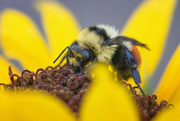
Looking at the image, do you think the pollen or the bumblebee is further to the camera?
the bumblebee

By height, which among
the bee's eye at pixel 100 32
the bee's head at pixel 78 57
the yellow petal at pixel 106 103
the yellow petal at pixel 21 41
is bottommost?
the yellow petal at pixel 106 103

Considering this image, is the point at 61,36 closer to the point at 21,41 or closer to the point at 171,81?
the point at 21,41

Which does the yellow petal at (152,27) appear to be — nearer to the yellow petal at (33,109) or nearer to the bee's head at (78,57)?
the bee's head at (78,57)

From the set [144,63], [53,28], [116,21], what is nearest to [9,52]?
[53,28]

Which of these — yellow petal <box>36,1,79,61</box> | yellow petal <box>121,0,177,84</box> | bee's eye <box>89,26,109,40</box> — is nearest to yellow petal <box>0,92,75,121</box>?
bee's eye <box>89,26,109,40</box>

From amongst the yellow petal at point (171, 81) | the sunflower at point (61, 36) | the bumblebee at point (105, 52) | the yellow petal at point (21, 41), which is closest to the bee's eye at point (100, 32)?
the bumblebee at point (105, 52)

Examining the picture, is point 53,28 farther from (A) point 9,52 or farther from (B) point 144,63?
(B) point 144,63

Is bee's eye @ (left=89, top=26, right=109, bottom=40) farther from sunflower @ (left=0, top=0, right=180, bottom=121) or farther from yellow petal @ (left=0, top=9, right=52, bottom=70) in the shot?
yellow petal @ (left=0, top=9, right=52, bottom=70)
